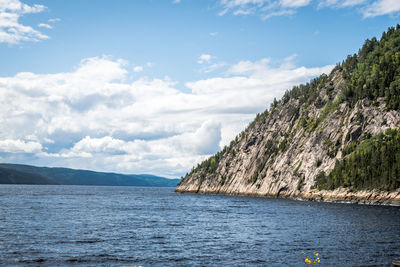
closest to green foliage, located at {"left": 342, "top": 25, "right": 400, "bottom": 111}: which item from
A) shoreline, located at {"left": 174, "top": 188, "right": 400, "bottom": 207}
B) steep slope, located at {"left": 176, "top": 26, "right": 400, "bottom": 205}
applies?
steep slope, located at {"left": 176, "top": 26, "right": 400, "bottom": 205}

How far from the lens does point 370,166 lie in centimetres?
13125

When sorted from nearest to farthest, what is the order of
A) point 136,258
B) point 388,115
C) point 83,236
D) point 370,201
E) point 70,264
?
point 70,264, point 136,258, point 83,236, point 370,201, point 388,115

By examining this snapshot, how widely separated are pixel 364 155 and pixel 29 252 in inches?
5078

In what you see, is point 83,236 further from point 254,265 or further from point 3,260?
point 254,265

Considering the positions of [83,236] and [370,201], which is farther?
[370,201]

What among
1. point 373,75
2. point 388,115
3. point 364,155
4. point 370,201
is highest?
point 373,75

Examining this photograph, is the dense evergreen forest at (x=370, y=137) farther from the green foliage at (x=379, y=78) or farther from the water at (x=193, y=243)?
the water at (x=193, y=243)

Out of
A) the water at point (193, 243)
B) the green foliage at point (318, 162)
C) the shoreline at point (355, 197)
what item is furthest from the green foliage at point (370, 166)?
the water at point (193, 243)

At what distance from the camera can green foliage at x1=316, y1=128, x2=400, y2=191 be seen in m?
122

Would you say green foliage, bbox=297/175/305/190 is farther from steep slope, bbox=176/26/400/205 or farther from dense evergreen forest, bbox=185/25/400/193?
dense evergreen forest, bbox=185/25/400/193

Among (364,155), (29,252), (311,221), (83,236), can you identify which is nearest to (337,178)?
(364,155)

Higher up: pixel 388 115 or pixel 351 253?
pixel 388 115

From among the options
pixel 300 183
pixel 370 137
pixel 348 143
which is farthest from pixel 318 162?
pixel 370 137

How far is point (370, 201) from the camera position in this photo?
401 feet
